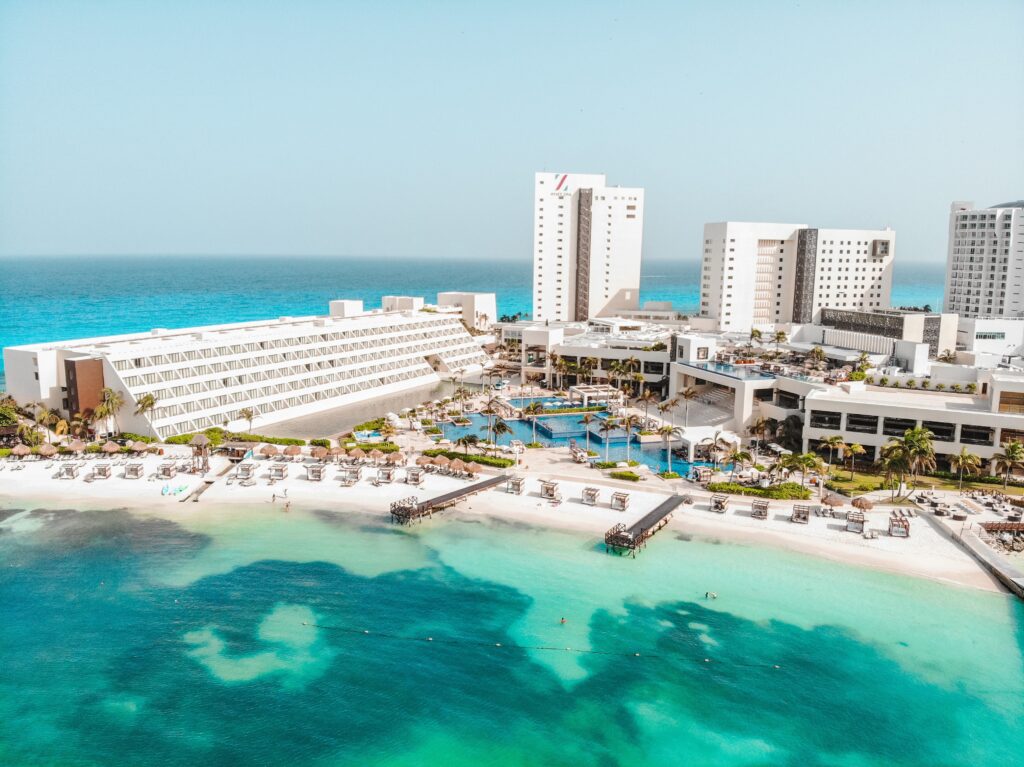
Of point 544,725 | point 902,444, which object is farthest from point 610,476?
point 544,725

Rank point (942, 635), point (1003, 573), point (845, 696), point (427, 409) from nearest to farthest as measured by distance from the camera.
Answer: point (845, 696), point (942, 635), point (1003, 573), point (427, 409)

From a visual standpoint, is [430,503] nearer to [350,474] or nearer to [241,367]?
[350,474]

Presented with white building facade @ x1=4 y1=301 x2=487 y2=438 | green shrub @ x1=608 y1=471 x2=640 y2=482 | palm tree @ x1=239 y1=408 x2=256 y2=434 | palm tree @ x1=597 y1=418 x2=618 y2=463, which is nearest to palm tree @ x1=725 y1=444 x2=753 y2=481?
green shrub @ x1=608 y1=471 x2=640 y2=482

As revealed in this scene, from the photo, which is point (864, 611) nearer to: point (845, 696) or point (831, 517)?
point (845, 696)

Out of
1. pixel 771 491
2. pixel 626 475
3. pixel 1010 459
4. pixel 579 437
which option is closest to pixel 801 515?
pixel 771 491

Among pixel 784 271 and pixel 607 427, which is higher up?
pixel 784 271

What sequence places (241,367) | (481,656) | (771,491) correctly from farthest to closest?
(241,367), (771,491), (481,656)
